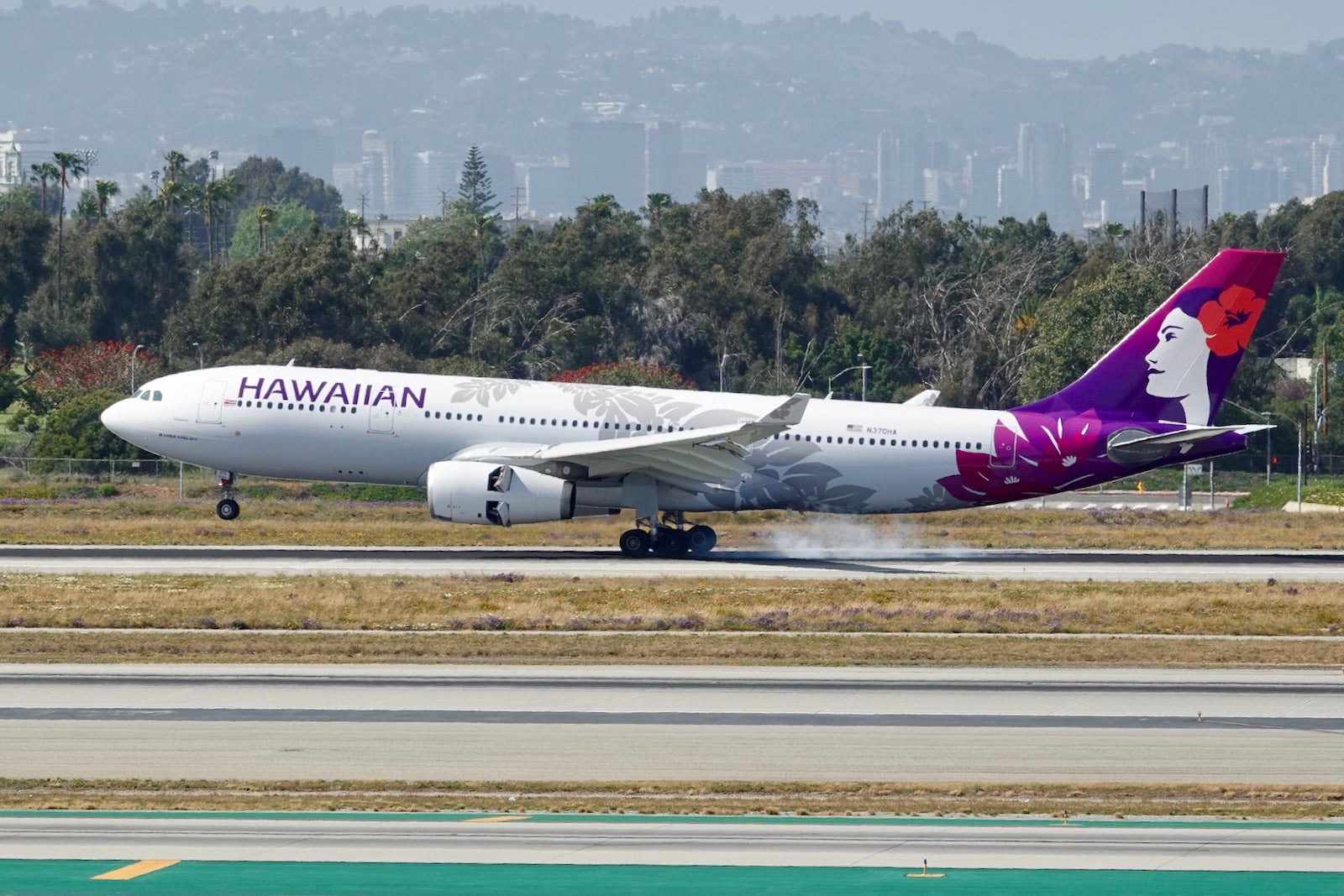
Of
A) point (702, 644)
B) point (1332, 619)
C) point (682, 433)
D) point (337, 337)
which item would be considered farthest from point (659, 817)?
point (337, 337)

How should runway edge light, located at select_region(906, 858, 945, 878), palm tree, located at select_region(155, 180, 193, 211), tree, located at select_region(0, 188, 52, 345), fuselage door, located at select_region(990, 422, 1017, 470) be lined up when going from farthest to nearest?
palm tree, located at select_region(155, 180, 193, 211), tree, located at select_region(0, 188, 52, 345), fuselage door, located at select_region(990, 422, 1017, 470), runway edge light, located at select_region(906, 858, 945, 878)

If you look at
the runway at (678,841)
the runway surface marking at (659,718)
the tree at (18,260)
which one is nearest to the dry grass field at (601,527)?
the runway surface marking at (659,718)

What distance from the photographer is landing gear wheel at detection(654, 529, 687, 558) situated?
43.6m

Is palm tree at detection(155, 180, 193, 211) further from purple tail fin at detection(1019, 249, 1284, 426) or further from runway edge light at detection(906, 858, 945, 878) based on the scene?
runway edge light at detection(906, 858, 945, 878)

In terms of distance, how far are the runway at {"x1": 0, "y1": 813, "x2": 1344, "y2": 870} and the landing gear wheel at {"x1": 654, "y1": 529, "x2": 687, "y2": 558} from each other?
83.7ft

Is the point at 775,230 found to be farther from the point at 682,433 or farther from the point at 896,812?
the point at 896,812

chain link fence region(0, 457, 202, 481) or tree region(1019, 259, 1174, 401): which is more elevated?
tree region(1019, 259, 1174, 401)

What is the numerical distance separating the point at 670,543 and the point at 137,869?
27.9 meters

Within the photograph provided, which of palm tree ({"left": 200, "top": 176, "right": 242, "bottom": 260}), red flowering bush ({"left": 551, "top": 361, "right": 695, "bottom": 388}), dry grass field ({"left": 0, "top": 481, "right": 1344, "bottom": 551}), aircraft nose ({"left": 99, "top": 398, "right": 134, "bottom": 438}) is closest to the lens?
aircraft nose ({"left": 99, "top": 398, "right": 134, "bottom": 438})

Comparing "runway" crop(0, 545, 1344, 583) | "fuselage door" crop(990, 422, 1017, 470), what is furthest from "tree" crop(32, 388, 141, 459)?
"fuselage door" crop(990, 422, 1017, 470)

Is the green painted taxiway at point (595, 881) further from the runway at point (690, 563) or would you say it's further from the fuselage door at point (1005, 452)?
the fuselage door at point (1005, 452)

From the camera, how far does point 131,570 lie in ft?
127

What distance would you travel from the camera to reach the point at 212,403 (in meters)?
44.2

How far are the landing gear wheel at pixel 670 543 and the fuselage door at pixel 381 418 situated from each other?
7.45m
